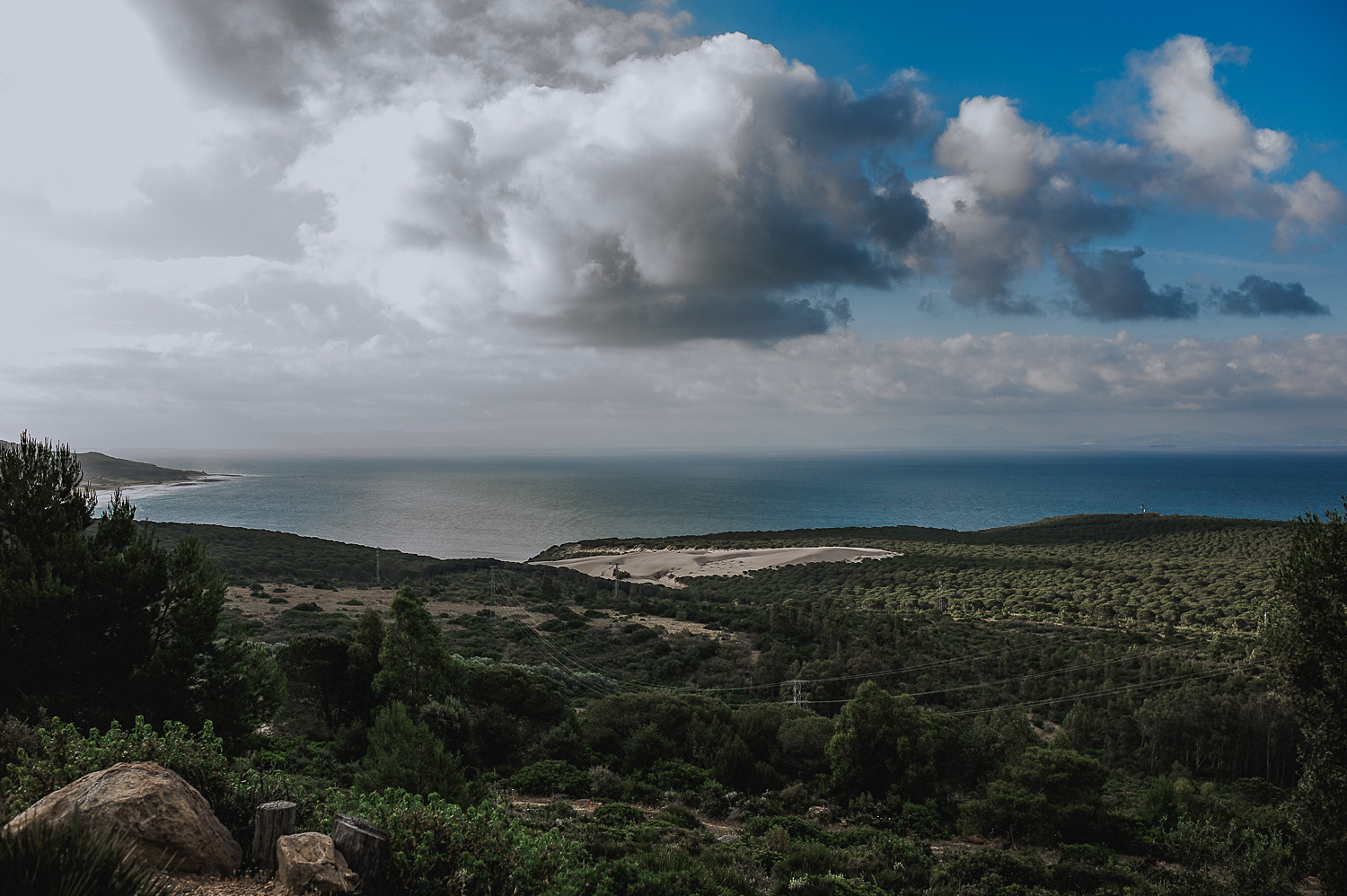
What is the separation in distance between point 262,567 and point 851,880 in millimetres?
51344

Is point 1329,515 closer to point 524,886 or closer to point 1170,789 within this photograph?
point 1170,789

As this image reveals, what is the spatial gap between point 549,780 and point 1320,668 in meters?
14.1

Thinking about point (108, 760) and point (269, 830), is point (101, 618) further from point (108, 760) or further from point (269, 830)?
point (269, 830)

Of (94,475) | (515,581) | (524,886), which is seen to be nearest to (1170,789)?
(524,886)

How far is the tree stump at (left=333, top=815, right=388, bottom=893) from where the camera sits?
5.05 meters

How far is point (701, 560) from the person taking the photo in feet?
216

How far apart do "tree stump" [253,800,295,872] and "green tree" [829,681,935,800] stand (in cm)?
1201

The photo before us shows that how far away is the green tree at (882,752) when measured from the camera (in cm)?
1387

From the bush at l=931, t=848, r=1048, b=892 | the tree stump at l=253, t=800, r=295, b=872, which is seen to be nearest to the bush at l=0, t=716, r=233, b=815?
Result: the tree stump at l=253, t=800, r=295, b=872

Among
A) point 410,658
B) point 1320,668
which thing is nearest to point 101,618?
point 410,658

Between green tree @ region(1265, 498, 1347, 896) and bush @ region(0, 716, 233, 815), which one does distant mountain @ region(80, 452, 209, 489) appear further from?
green tree @ region(1265, 498, 1347, 896)

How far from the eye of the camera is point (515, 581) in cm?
4662

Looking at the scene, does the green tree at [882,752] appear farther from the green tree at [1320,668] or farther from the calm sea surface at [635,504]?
the calm sea surface at [635,504]

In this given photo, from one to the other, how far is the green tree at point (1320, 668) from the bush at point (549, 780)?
1251 cm
